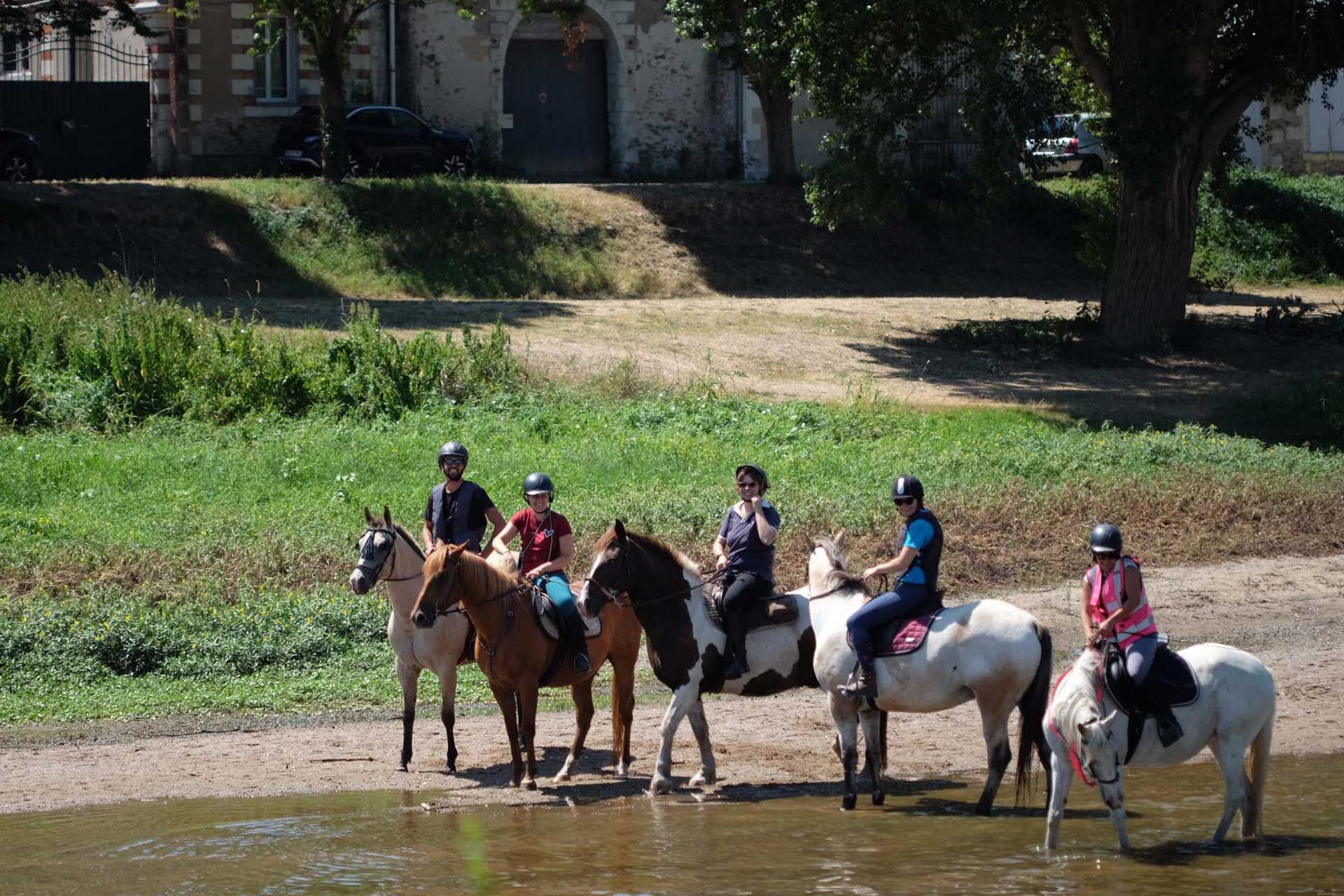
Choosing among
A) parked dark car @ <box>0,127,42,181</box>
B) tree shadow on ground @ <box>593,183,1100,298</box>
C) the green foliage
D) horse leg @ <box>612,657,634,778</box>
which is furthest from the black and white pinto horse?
parked dark car @ <box>0,127,42,181</box>

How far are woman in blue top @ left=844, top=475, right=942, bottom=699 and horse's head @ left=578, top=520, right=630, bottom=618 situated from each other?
1610 mm

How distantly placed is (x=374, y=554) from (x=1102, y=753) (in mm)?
5149

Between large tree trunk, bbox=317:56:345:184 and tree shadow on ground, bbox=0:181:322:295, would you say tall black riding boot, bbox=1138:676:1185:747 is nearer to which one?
tree shadow on ground, bbox=0:181:322:295

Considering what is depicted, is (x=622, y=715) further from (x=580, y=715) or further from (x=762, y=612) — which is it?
(x=762, y=612)

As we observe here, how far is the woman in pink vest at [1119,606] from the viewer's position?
30.8 feet

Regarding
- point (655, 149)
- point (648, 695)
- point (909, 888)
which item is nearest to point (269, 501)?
point (648, 695)

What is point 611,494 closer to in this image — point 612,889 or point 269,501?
point 269,501

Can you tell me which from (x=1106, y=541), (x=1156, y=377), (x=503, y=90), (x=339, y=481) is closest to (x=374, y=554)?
(x=1106, y=541)

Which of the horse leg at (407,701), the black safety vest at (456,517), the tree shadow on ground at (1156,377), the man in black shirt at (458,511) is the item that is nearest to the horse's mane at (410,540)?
the man in black shirt at (458,511)

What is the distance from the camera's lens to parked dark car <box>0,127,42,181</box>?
34.7m

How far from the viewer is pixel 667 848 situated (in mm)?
10031

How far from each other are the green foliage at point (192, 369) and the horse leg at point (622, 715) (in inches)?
401

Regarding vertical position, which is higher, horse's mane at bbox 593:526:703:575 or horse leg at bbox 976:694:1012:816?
horse's mane at bbox 593:526:703:575

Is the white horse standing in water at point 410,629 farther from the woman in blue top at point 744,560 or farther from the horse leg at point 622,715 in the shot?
the woman in blue top at point 744,560
